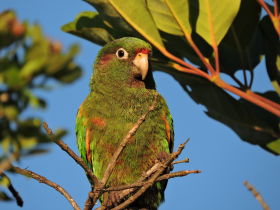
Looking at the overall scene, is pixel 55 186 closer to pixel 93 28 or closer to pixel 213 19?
pixel 213 19

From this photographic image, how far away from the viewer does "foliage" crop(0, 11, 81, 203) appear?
0.73m

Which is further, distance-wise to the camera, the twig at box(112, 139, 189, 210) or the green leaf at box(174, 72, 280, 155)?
the green leaf at box(174, 72, 280, 155)

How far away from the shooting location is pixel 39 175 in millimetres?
1800

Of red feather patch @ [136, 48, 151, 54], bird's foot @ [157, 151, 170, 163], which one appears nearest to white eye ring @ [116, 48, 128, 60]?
red feather patch @ [136, 48, 151, 54]

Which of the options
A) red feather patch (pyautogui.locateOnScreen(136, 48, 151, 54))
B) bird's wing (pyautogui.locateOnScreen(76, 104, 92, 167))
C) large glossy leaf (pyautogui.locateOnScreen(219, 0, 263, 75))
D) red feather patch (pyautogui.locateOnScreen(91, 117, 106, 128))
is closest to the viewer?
large glossy leaf (pyautogui.locateOnScreen(219, 0, 263, 75))

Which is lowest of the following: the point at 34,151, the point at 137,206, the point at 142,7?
the point at 137,206

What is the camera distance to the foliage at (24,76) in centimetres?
73

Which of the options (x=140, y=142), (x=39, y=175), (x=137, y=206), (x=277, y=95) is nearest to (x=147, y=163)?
(x=140, y=142)

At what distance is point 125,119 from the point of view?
3.30 meters

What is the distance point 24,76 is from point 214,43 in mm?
2262

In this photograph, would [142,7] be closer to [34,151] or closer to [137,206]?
[137,206]

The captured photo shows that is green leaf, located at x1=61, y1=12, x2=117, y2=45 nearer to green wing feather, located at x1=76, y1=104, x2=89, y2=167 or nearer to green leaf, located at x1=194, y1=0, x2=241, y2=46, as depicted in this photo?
green wing feather, located at x1=76, y1=104, x2=89, y2=167

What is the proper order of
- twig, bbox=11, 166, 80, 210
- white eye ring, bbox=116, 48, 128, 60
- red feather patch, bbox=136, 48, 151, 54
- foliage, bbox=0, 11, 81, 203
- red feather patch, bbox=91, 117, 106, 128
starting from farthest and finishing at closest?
white eye ring, bbox=116, 48, 128, 60 → red feather patch, bbox=136, 48, 151, 54 → red feather patch, bbox=91, 117, 106, 128 → twig, bbox=11, 166, 80, 210 → foliage, bbox=0, 11, 81, 203

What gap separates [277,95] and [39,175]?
1938 mm
